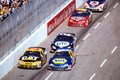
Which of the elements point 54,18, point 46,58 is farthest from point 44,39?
point 46,58

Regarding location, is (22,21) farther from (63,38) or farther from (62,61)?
(62,61)

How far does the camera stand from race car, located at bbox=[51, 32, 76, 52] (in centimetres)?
4684

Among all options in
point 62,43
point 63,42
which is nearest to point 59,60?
point 62,43

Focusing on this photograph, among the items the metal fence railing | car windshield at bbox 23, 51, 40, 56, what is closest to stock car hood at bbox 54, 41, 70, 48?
the metal fence railing

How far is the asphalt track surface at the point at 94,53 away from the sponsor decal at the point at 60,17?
43 cm

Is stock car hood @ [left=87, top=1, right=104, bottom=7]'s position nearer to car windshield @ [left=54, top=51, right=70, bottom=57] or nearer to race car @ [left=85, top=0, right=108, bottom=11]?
race car @ [left=85, top=0, right=108, bottom=11]

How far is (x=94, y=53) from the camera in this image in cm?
4712

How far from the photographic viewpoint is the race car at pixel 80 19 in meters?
53.8

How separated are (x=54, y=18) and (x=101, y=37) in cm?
486

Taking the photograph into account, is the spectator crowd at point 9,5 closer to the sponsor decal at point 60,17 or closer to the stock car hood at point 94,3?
the sponsor decal at point 60,17

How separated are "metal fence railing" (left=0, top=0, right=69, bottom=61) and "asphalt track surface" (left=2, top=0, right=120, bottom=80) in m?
1.93

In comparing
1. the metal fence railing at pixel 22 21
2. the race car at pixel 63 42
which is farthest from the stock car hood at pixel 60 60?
the metal fence railing at pixel 22 21

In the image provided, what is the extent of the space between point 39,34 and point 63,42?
3.67m

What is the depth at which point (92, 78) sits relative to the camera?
41.4m
